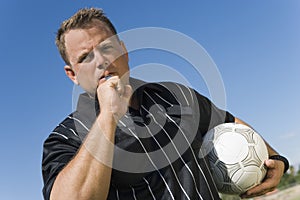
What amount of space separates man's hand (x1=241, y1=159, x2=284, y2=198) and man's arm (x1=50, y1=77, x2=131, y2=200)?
1299 mm

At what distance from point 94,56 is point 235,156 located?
4.25 feet

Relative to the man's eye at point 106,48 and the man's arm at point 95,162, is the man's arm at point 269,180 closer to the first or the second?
the man's arm at point 95,162

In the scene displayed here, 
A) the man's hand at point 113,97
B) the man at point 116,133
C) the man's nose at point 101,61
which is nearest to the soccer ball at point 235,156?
the man at point 116,133

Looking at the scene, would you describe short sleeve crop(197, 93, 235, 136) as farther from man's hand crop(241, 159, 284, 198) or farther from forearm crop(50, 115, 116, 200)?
forearm crop(50, 115, 116, 200)

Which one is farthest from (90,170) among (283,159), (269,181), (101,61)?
(283,159)

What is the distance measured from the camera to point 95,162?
2383 millimetres

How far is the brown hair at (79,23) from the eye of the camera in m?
3.03

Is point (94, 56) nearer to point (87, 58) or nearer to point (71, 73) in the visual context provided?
point (87, 58)

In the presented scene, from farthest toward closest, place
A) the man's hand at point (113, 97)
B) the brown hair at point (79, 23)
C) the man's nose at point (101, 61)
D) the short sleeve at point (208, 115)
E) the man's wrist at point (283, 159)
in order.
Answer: the man's wrist at point (283, 159) < the short sleeve at point (208, 115) < the brown hair at point (79, 23) < the man's nose at point (101, 61) < the man's hand at point (113, 97)

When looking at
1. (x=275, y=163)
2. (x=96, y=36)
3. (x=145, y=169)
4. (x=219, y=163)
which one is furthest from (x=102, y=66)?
(x=275, y=163)

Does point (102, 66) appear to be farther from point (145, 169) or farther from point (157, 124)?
point (145, 169)

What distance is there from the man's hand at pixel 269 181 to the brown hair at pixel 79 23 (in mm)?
1489

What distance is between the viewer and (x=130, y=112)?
2.85 meters

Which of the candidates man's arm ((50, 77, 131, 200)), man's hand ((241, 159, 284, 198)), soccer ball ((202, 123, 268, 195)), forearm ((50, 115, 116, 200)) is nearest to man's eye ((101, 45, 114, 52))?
man's arm ((50, 77, 131, 200))
